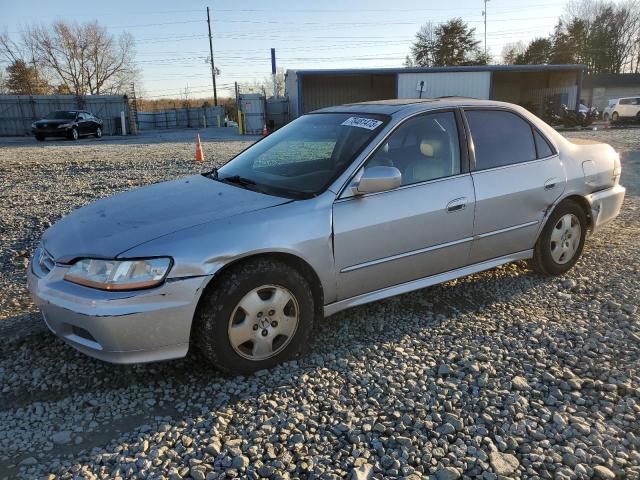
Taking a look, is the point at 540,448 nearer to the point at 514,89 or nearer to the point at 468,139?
the point at 468,139

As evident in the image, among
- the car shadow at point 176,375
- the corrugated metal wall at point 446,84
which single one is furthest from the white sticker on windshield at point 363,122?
the corrugated metal wall at point 446,84

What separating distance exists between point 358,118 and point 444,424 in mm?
2272

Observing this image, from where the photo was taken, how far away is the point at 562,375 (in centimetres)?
305

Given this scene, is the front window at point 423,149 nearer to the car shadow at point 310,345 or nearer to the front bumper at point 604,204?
the car shadow at point 310,345

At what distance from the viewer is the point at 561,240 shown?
4.55 m

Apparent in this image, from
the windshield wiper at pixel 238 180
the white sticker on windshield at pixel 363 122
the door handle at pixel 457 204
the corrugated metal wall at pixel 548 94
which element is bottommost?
the door handle at pixel 457 204

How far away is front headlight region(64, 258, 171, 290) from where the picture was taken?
8.87ft

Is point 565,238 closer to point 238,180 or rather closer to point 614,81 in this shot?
point 238,180

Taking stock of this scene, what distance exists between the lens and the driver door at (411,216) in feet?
10.9

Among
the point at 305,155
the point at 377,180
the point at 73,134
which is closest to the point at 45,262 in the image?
the point at 305,155

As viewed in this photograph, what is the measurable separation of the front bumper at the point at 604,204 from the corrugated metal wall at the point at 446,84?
27.4 meters

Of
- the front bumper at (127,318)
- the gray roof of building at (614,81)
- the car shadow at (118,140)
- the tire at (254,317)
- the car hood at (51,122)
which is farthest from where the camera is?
the gray roof of building at (614,81)

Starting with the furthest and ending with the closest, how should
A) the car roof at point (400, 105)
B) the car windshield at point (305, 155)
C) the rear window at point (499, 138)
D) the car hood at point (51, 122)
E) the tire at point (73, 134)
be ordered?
the tire at point (73, 134)
the car hood at point (51, 122)
the rear window at point (499, 138)
the car roof at point (400, 105)
the car windshield at point (305, 155)

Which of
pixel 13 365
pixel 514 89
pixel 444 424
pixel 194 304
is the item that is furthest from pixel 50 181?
pixel 514 89
